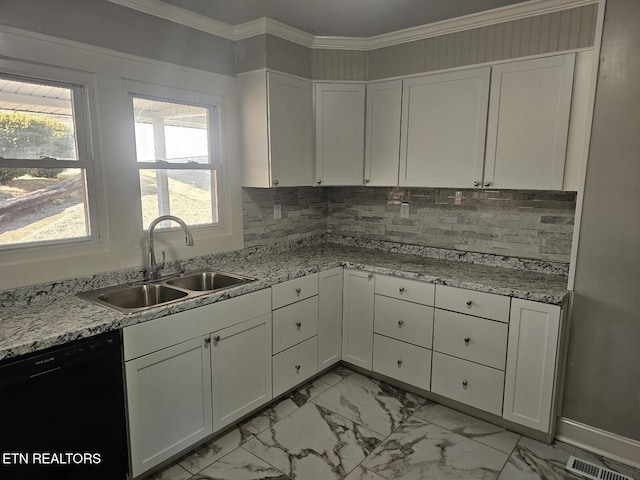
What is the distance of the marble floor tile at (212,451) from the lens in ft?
6.96

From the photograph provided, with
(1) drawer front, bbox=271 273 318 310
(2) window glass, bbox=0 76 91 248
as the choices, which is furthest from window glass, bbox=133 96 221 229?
(1) drawer front, bbox=271 273 318 310

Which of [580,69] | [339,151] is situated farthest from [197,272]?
[580,69]

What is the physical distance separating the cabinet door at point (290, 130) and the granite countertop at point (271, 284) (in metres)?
0.63

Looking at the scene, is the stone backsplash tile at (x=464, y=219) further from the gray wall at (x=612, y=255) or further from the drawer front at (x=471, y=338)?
the drawer front at (x=471, y=338)

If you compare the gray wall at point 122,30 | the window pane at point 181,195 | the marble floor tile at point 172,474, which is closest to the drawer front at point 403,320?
the window pane at point 181,195

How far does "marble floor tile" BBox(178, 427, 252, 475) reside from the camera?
2.12 meters

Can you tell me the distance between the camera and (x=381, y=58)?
3002 millimetres

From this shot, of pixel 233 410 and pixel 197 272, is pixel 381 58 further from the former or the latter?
pixel 233 410

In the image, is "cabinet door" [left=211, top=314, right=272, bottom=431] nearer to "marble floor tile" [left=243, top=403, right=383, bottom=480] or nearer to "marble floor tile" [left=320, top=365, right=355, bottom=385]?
"marble floor tile" [left=243, top=403, right=383, bottom=480]

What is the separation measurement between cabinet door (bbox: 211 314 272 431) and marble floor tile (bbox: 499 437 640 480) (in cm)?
140

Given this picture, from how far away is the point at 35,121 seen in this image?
2.02 meters

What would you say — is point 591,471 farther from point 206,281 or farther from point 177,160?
point 177,160

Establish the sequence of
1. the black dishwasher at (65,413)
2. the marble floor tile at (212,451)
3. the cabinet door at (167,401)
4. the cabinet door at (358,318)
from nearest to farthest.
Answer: the black dishwasher at (65,413)
the cabinet door at (167,401)
the marble floor tile at (212,451)
the cabinet door at (358,318)

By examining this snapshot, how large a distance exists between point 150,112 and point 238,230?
3.23 feet
